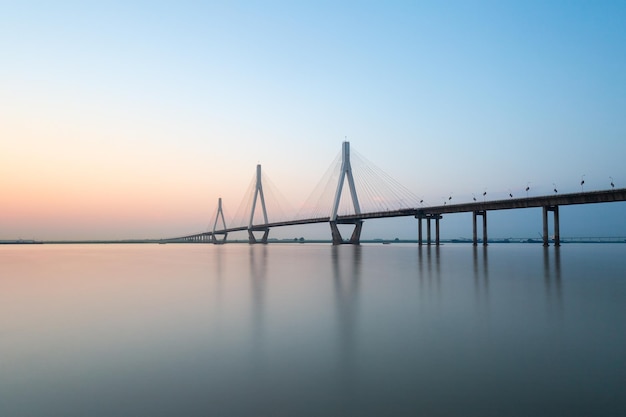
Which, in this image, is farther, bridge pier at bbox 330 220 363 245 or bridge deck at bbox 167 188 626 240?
bridge pier at bbox 330 220 363 245

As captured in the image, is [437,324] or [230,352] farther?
[437,324]

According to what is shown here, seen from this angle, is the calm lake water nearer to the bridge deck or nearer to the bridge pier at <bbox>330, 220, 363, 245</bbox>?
the bridge deck

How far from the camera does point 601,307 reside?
11.5 metres

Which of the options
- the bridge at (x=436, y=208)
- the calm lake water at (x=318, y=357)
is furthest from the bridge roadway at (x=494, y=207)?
the calm lake water at (x=318, y=357)

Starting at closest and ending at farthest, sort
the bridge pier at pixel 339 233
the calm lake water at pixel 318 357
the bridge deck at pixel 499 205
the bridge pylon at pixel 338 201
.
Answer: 1. the calm lake water at pixel 318 357
2. the bridge deck at pixel 499 205
3. the bridge pylon at pixel 338 201
4. the bridge pier at pixel 339 233

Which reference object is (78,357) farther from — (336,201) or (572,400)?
(336,201)

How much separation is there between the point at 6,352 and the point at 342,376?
5.75 metres

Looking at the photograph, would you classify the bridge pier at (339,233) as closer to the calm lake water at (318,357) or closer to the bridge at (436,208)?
the bridge at (436,208)

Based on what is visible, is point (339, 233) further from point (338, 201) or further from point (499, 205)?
point (499, 205)

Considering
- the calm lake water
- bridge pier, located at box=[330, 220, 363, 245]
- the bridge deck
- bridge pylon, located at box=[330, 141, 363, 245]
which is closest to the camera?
the calm lake water

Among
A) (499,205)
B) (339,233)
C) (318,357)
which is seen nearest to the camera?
(318,357)

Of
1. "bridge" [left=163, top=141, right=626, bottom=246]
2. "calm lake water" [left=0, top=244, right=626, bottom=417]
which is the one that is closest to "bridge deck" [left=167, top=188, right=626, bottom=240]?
"bridge" [left=163, top=141, right=626, bottom=246]

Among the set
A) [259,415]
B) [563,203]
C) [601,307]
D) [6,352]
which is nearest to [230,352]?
[259,415]

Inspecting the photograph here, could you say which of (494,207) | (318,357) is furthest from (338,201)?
(318,357)
